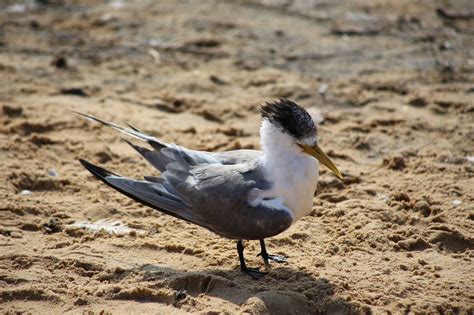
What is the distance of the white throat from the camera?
15.4ft

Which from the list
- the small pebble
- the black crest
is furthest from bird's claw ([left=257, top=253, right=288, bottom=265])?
the small pebble

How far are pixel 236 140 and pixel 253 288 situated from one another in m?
2.24

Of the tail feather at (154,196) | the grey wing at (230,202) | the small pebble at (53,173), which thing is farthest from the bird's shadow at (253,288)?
the small pebble at (53,173)

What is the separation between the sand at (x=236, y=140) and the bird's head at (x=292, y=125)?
74 cm

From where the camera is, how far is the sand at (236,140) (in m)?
4.52

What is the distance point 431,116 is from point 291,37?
7.57ft

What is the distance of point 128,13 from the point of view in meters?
9.27

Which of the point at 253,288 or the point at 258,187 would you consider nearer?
the point at 253,288

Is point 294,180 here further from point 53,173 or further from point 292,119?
point 53,173

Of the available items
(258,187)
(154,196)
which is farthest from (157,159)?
(258,187)

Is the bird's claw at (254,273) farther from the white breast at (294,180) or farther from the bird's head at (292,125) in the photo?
the bird's head at (292,125)

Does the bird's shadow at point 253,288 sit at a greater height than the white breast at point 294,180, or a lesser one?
lesser

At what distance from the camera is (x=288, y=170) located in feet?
15.5

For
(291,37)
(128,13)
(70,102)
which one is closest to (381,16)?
(291,37)
